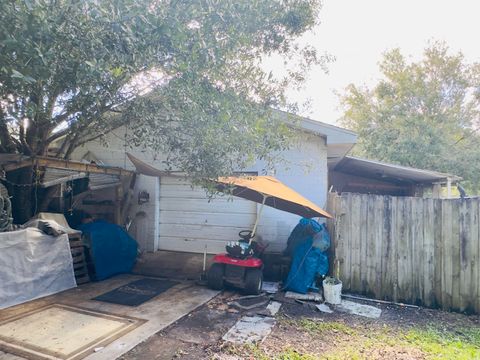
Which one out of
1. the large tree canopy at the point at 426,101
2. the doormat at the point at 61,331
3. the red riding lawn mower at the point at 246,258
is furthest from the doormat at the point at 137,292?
the large tree canopy at the point at 426,101

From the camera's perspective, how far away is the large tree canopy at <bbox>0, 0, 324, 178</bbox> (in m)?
2.73

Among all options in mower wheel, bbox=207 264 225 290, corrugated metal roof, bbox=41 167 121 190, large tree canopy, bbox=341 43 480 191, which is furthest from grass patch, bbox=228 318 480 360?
large tree canopy, bbox=341 43 480 191

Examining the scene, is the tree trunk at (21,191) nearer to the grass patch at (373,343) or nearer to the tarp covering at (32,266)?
the tarp covering at (32,266)


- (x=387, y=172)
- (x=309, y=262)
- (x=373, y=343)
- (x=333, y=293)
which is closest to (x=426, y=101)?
(x=387, y=172)

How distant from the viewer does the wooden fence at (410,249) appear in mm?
4859

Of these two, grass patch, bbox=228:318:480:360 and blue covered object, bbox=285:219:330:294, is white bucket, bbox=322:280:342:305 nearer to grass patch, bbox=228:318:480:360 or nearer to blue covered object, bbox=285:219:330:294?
blue covered object, bbox=285:219:330:294

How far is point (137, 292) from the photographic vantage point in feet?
18.5

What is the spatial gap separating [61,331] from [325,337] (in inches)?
125

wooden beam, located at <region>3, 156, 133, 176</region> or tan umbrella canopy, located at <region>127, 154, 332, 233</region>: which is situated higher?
wooden beam, located at <region>3, 156, 133, 176</region>

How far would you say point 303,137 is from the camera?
23.6ft

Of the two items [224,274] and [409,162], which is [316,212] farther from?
[409,162]

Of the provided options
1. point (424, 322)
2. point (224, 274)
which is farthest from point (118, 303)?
point (424, 322)

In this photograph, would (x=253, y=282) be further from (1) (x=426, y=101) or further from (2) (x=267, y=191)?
(1) (x=426, y=101)

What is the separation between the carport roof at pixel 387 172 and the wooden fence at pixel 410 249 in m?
2.81
